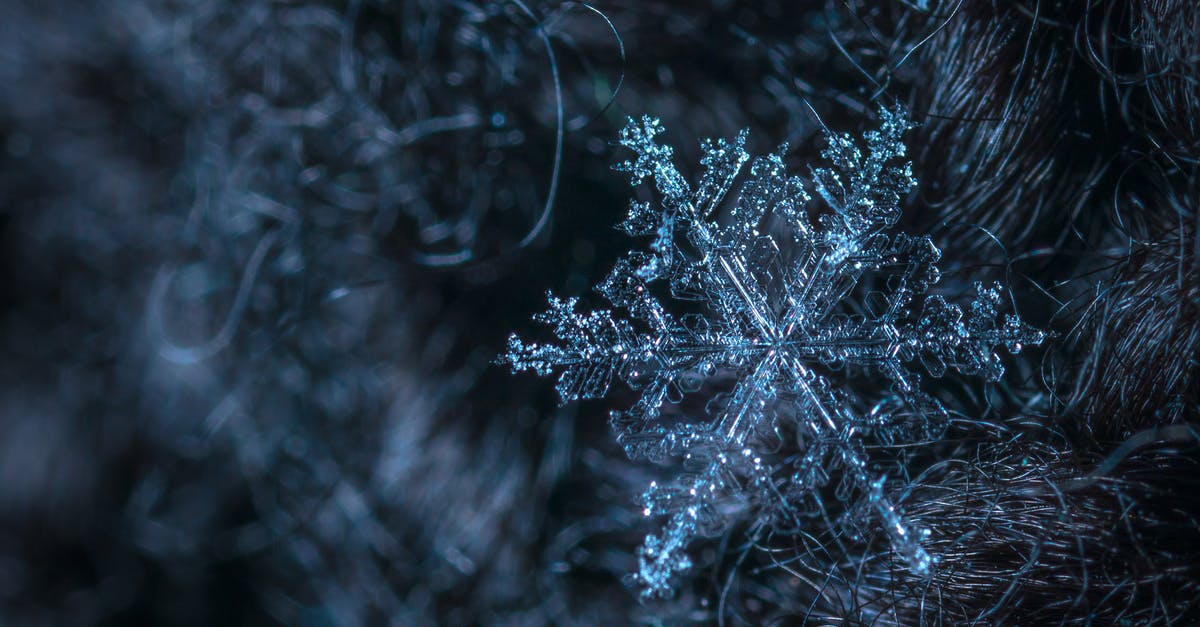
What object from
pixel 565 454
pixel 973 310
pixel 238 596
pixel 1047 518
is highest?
pixel 973 310

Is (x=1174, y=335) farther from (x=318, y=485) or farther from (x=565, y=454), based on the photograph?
(x=318, y=485)

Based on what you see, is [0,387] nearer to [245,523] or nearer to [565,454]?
[245,523]

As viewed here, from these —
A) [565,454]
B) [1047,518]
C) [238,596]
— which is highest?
[1047,518]

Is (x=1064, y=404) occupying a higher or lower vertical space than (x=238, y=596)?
higher

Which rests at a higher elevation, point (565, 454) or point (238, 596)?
point (565, 454)

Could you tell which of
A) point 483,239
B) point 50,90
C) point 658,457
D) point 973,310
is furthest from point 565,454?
point 50,90

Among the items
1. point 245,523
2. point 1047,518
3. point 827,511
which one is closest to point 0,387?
point 245,523
